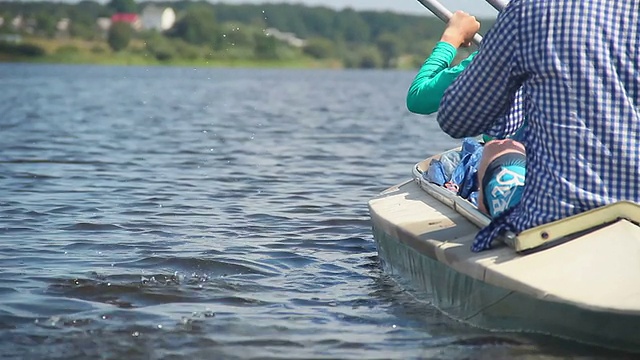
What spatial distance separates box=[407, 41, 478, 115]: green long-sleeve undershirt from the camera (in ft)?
15.1

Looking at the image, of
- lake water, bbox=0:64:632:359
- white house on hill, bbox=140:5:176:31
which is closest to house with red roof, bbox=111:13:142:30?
white house on hill, bbox=140:5:176:31

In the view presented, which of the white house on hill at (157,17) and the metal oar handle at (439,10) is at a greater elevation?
the metal oar handle at (439,10)

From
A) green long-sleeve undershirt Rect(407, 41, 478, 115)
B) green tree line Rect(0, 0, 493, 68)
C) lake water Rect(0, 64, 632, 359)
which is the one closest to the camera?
green long-sleeve undershirt Rect(407, 41, 478, 115)

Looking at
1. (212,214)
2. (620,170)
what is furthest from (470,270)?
(212,214)

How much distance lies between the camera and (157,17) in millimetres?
101750

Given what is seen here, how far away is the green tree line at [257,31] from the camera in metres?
91.2

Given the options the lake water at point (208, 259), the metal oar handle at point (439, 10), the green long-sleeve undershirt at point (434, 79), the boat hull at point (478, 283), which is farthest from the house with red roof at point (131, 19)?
the green long-sleeve undershirt at point (434, 79)

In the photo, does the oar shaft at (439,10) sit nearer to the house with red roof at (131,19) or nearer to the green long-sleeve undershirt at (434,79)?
the green long-sleeve undershirt at (434,79)

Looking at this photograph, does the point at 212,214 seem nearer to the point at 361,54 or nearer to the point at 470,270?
the point at 470,270

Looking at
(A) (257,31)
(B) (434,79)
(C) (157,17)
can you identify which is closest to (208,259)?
(B) (434,79)

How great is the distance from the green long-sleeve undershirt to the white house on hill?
91536mm

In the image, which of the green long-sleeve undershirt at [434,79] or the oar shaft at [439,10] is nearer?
the green long-sleeve undershirt at [434,79]

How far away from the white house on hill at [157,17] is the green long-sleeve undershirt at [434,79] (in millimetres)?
91536

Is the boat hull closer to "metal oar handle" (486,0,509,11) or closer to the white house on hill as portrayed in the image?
"metal oar handle" (486,0,509,11)
